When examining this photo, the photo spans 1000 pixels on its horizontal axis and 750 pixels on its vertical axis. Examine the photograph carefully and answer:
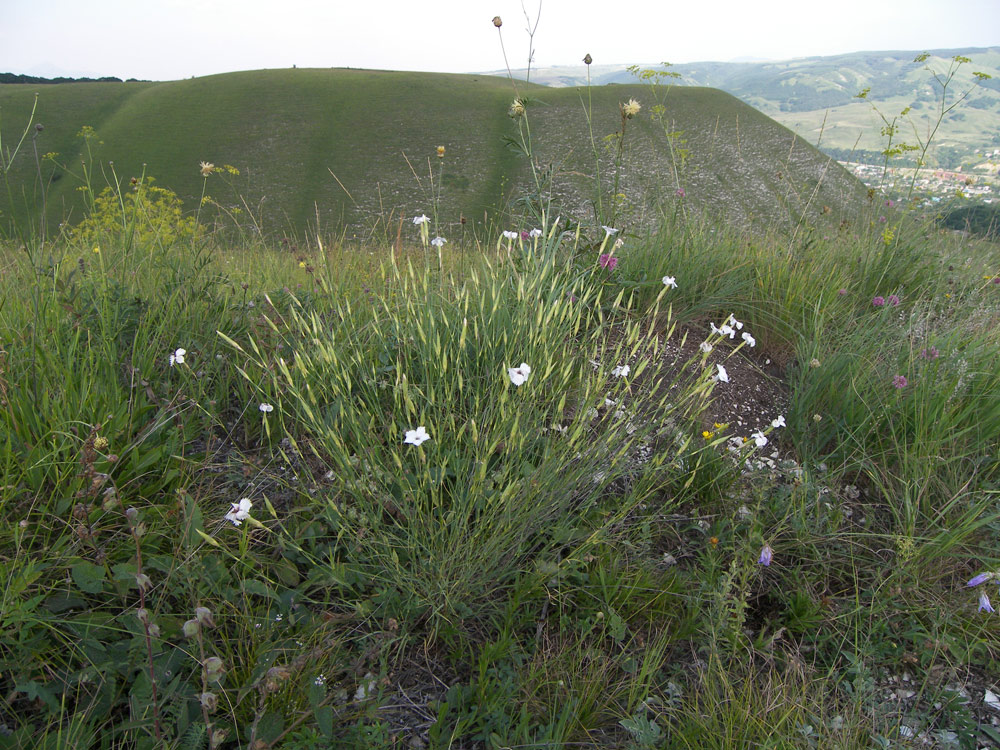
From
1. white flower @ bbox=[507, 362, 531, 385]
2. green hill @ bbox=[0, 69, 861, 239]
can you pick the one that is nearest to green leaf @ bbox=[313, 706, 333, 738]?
white flower @ bbox=[507, 362, 531, 385]

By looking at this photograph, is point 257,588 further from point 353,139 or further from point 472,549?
point 353,139

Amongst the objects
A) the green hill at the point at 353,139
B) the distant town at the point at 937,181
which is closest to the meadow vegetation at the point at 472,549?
the distant town at the point at 937,181

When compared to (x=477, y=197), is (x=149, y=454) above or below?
above

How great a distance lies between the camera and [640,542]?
2.03m

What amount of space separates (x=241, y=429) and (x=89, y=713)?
1.33 m

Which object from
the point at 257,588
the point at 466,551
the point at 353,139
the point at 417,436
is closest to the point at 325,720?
the point at 257,588

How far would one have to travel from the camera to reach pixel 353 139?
4122 cm

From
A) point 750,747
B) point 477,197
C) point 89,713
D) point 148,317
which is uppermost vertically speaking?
point 148,317

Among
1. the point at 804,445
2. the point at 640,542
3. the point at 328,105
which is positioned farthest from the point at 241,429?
the point at 328,105

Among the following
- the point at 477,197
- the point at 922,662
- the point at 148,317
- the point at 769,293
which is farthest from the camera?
the point at 477,197

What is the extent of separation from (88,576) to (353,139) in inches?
1769

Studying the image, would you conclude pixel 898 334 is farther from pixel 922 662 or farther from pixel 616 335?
pixel 922 662

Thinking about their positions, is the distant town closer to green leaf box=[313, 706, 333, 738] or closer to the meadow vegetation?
the meadow vegetation

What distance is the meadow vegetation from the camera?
4.82ft
